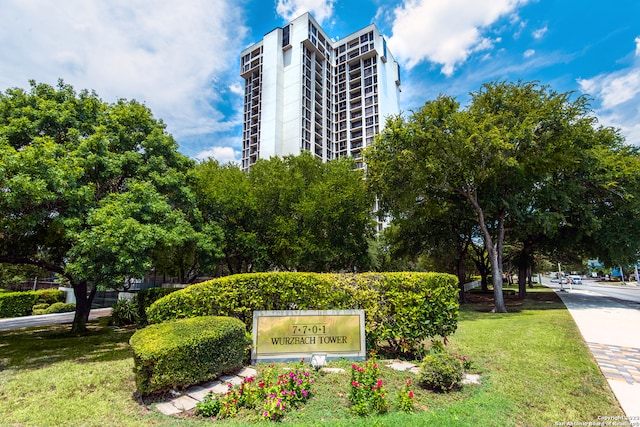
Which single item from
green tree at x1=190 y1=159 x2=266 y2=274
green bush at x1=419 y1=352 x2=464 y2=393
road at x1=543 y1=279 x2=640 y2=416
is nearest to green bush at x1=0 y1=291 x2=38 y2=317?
green tree at x1=190 y1=159 x2=266 y2=274

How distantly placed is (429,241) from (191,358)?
778 inches

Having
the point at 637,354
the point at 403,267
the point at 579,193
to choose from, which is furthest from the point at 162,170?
the point at 403,267

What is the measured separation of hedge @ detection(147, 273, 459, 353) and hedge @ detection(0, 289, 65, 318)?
1953cm

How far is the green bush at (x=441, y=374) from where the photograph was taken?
470 centimetres

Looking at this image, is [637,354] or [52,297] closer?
[637,354]

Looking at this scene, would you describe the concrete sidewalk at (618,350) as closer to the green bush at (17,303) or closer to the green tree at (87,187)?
the green tree at (87,187)

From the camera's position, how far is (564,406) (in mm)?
4250

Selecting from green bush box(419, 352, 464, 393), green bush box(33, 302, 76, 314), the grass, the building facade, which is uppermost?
the building facade

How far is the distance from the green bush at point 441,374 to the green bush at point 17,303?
80.8 ft

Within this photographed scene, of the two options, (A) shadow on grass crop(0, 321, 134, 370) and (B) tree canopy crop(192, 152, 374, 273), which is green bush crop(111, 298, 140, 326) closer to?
(A) shadow on grass crop(0, 321, 134, 370)

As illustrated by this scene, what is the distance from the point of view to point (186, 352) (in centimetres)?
482

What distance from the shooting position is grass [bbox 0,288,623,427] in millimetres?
3936

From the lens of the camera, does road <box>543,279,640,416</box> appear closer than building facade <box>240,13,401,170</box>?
Yes

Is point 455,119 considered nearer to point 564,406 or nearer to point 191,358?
point 564,406
